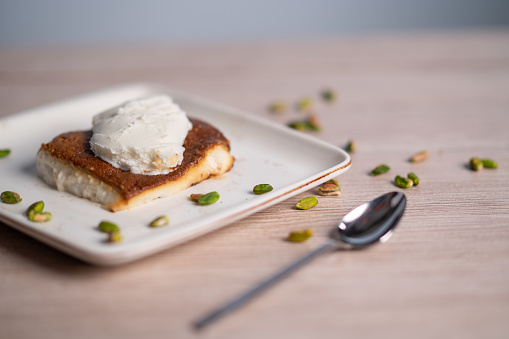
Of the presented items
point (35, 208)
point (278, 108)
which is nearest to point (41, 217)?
point (35, 208)

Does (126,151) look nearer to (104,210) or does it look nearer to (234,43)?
(104,210)

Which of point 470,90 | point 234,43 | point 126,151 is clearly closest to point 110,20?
point 234,43

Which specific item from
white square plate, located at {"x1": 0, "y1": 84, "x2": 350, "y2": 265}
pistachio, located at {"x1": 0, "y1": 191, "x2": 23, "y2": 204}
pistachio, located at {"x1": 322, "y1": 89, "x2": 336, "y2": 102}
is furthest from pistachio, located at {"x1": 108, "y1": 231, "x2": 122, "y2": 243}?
pistachio, located at {"x1": 322, "y1": 89, "x2": 336, "y2": 102}

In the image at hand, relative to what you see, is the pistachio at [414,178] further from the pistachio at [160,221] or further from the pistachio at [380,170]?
the pistachio at [160,221]

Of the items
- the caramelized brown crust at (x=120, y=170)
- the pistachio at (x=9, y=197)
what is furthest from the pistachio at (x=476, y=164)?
the pistachio at (x=9, y=197)

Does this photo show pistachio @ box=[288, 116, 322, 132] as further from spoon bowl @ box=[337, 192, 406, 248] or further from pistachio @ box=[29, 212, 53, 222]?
pistachio @ box=[29, 212, 53, 222]

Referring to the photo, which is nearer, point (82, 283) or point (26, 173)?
point (82, 283)

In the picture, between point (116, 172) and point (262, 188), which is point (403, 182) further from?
point (116, 172)
